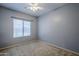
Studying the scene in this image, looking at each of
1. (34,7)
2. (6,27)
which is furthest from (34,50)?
(34,7)

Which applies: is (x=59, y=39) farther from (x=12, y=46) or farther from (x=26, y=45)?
(x=12, y=46)

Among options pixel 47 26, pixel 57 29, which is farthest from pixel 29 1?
pixel 57 29

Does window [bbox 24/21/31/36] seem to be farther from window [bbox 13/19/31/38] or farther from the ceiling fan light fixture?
the ceiling fan light fixture

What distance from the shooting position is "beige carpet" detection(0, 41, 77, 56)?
188 cm

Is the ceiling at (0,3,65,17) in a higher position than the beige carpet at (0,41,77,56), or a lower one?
higher

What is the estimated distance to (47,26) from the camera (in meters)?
2.04

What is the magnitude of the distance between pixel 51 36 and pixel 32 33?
44 centimetres

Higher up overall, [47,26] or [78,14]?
[78,14]

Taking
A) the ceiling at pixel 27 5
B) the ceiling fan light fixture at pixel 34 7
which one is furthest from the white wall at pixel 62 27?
the ceiling fan light fixture at pixel 34 7

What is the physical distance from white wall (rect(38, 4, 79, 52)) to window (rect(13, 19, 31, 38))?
0.26 m

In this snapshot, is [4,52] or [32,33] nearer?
[4,52]

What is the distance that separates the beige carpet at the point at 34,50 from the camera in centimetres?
188

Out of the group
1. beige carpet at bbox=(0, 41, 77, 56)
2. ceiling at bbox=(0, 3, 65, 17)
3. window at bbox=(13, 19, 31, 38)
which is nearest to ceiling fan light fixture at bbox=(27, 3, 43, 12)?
ceiling at bbox=(0, 3, 65, 17)

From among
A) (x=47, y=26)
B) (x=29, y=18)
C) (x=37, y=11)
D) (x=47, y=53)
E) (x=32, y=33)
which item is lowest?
(x=47, y=53)
